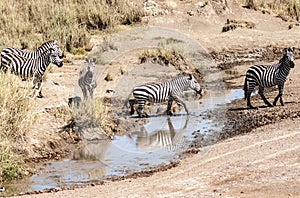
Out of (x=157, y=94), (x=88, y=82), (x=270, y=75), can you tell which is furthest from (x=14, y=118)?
(x=270, y=75)

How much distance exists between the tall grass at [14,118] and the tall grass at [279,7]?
849 inches

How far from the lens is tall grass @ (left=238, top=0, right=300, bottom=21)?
3422 cm

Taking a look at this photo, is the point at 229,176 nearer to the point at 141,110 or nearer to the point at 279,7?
the point at 141,110

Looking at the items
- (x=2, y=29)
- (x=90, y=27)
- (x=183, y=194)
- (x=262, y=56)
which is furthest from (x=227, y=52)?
(x=183, y=194)

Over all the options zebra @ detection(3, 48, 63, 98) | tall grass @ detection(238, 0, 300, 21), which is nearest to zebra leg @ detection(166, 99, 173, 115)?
zebra @ detection(3, 48, 63, 98)

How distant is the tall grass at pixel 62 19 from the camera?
24.6 meters

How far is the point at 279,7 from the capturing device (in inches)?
1383

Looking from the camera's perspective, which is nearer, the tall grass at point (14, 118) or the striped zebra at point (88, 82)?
the tall grass at point (14, 118)

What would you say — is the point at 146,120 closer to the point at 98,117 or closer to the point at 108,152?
the point at 98,117

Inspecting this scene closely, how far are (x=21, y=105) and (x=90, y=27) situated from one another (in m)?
14.5

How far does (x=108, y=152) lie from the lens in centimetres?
1440

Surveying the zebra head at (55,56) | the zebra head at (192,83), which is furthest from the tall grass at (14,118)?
the zebra head at (192,83)

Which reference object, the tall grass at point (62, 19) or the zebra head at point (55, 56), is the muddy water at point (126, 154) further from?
the tall grass at point (62, 19)

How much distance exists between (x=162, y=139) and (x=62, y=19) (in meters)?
12.5
